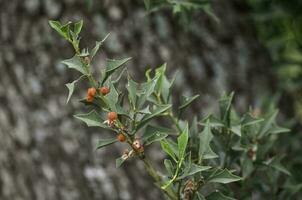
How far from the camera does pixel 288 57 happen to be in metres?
2.27

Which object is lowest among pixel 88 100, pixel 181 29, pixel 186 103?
pixel 181 29

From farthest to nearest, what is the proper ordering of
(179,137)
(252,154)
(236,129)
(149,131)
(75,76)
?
(75,76) < (252,154) < (236,129) < (149,131) < (179,137)

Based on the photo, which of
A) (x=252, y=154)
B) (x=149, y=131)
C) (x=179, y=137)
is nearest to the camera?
(x=179, y=137)

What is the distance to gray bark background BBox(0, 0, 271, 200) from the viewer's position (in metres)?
2.05

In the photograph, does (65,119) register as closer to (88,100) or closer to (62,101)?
(62,101)

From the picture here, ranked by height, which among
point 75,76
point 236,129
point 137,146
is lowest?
point 75,76

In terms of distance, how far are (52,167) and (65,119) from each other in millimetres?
186

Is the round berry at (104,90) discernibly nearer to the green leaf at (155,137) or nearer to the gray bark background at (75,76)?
the green leaf at (155,137)

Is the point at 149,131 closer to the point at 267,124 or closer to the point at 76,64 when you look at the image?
the point at 76,64

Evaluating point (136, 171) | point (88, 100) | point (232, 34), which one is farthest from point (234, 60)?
point (88, 100)

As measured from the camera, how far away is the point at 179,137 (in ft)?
3.32

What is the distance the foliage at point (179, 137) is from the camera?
1.03m

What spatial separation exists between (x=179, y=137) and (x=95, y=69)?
108 cm

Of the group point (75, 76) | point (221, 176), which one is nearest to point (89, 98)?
point (221, 176)
